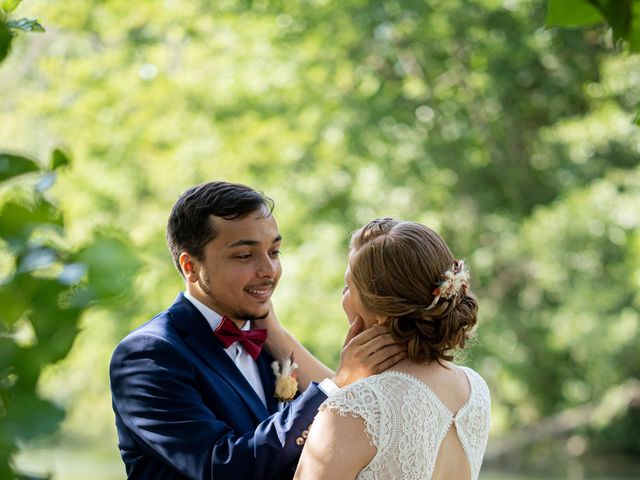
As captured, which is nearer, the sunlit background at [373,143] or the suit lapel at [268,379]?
the suit lapel at [268,379]

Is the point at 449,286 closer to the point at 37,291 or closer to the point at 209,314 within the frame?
the point at 209,314

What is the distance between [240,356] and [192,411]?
1.35ft

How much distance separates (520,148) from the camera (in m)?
14.7

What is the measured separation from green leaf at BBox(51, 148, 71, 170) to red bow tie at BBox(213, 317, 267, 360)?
2129mm

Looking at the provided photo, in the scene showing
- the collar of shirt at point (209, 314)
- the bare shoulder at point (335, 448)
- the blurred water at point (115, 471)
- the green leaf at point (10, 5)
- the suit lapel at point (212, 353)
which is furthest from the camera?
the blurred water at point (115, 471)

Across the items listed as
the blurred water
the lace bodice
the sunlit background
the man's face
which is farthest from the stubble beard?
the blurred water

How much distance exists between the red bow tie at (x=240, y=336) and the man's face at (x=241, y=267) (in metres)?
0.05

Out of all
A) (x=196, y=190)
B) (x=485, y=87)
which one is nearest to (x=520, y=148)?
(x=485, y=87)

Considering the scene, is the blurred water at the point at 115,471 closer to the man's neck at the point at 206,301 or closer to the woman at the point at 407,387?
the man's neck at the point at 206,301

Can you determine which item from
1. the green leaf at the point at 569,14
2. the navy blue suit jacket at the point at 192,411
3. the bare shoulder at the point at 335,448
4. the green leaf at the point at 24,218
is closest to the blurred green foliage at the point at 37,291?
the green leaf at the point at 24,218

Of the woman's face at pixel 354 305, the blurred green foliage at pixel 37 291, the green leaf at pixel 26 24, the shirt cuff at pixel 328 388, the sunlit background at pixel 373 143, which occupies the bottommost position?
the sunlit background at pixel 373 143

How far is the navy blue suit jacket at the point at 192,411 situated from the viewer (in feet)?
7.60

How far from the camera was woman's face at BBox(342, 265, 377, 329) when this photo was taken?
242 centimetres

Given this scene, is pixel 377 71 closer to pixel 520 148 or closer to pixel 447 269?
pixel 520 148
